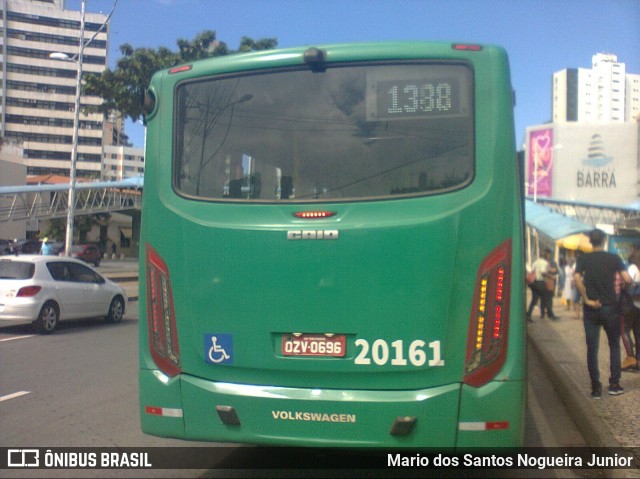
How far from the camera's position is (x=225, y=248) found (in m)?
4.44

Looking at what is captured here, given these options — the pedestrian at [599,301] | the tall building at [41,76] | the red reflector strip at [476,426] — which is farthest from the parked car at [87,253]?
the tall building at [41,76]

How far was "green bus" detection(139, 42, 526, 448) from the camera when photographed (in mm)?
4113

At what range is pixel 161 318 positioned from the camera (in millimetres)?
4621

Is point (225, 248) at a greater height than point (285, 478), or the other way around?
point (225, 248)

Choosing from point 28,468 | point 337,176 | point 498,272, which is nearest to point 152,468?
point 28,468

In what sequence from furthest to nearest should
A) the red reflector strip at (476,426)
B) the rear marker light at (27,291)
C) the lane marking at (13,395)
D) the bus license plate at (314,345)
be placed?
the rear marker light at (27,291) < the lane marking at (13,395) < the bus license plate at (314,345) < the red reflector strip at (476,426)

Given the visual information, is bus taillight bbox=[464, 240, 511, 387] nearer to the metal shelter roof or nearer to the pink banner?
the metal shelter roof

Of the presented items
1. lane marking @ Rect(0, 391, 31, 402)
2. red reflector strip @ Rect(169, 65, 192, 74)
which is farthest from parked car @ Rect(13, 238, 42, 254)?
red reflector strip @ Rect(169, 65, 192, 74)

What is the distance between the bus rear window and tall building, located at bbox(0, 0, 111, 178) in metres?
95.2

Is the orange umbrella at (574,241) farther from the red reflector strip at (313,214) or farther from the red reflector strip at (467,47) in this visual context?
the red reflector strip at (313,214)

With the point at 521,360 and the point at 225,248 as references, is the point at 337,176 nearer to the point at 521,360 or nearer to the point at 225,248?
the point at 225,248

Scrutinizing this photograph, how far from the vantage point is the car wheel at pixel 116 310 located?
15.5 m

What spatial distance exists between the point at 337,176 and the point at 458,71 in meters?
1.03

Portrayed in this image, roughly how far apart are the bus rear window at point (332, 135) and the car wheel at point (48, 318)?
9781mm
